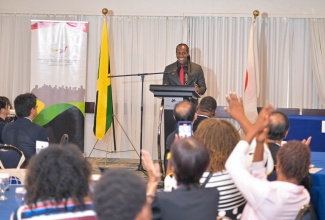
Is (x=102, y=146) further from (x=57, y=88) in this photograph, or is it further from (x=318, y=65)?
(x=318, y=65)

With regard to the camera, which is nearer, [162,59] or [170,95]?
[170,95]

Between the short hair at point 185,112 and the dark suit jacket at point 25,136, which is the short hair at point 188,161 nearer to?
the short hair at point 185,112

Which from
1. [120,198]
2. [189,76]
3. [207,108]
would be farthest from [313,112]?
[120,198]

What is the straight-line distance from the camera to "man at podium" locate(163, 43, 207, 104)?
7.02 meters

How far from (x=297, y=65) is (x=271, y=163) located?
19.3ft

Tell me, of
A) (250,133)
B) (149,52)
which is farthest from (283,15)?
(250,133)

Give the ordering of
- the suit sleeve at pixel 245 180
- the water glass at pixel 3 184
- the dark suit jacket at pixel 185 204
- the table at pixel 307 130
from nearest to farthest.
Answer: the dark suit jacket at pixel 185 204 < the suit sleeve at pixel 245 180 < the water glass at pixel 3 184 < the table at pixel 307 130

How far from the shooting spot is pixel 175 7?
8.84 meters

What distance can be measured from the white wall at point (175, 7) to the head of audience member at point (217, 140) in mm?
6095

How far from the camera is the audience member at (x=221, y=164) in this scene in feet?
9.23

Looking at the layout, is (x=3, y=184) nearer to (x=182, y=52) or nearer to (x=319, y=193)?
(x=319, y=193)

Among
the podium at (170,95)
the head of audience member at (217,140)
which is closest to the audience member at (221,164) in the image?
the head of audience member at (217,140)

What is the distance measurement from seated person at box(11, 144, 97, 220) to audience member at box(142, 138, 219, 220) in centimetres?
31

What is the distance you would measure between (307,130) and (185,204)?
14.5ft
